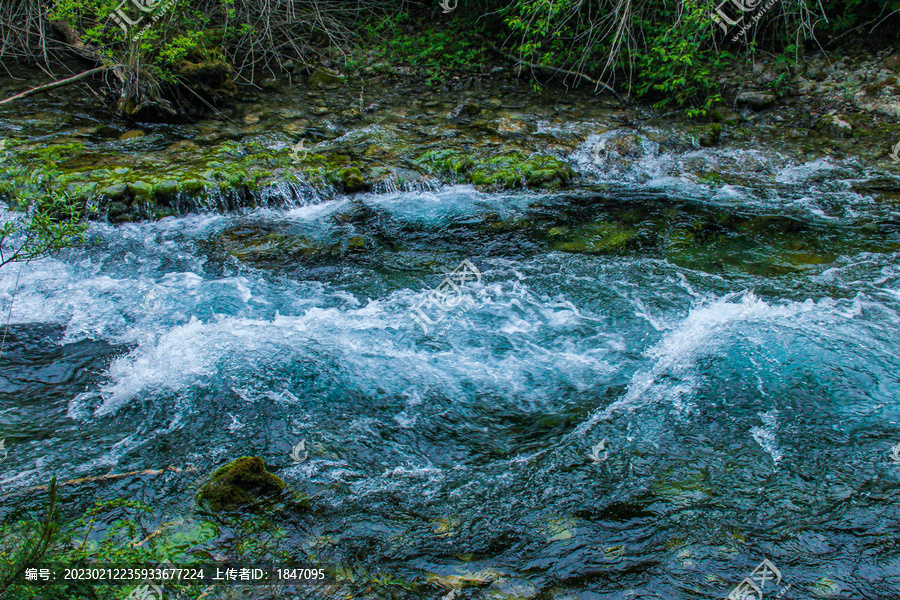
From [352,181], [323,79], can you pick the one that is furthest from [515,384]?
[323,79]

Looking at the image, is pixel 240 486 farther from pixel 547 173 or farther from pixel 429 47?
pixel 429 47

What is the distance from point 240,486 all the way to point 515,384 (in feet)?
6.36

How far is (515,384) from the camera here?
12.8 feet

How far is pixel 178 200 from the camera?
5930mm

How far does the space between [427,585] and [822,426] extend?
266 centimetres

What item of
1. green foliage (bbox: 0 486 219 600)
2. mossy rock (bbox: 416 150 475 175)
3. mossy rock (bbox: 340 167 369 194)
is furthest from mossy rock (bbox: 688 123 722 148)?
green foliage (bbox: 0 486 219 600)

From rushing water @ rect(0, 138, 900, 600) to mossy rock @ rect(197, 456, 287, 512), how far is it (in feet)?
0.46

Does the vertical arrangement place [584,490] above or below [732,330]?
below

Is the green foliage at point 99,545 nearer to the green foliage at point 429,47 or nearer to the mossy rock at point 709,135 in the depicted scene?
the mossy rock at point 709,135

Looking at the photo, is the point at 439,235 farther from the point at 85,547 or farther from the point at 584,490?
the point at 85,547

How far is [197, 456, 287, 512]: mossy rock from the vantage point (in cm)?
275

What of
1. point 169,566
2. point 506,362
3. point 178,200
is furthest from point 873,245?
point 178,200

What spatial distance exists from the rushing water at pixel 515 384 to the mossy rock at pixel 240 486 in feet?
0.46

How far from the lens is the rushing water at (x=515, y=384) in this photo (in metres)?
2.70
